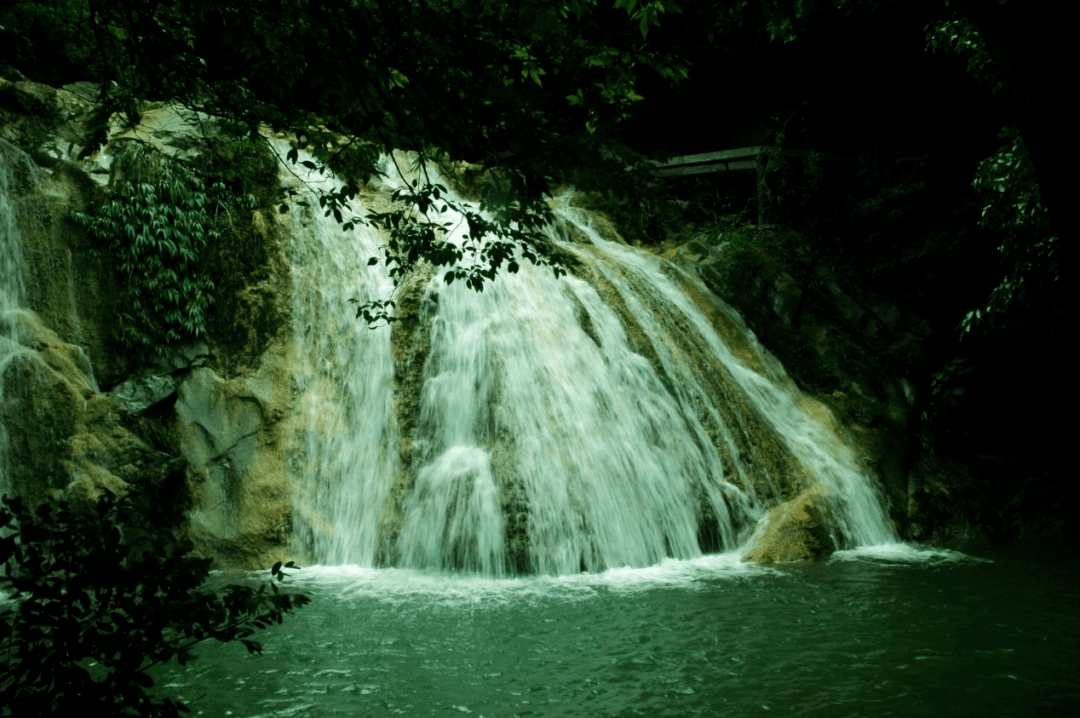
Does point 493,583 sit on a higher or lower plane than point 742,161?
lower

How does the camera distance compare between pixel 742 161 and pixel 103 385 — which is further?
pixel 742 161

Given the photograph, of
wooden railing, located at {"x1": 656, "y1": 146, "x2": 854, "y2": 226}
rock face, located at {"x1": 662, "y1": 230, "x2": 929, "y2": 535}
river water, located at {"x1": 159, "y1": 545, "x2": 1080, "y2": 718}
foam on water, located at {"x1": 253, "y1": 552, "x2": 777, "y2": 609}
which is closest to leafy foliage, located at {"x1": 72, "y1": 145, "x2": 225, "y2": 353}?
foam on water, located at {"x1": 253, "y1": 552, "x2": 777, "y2": 609}

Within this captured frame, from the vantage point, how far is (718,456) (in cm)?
896

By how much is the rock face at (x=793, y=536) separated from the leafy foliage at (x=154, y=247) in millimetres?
6565

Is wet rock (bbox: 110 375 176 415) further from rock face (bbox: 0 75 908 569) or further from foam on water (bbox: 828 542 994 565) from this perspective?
foam on water (bbox: 828 542 994 565)

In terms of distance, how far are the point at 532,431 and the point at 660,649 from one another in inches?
138

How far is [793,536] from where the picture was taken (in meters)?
7.95

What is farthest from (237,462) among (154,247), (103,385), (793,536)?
(793,536)

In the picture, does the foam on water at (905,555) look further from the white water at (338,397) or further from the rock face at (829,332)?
the white water at (338,397)

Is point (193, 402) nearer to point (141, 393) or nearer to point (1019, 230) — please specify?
point (141, 393)

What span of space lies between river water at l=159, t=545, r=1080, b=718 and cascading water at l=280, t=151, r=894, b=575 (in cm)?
66

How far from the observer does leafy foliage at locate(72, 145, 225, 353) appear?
845 centimetres

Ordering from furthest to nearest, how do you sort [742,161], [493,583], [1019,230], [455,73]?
1. [742,161]
2. [1019,230]
3. [493,583]
4. [455,73]

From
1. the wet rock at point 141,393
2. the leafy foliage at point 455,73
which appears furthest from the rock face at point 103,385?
the leafy foliage at point 455,73
